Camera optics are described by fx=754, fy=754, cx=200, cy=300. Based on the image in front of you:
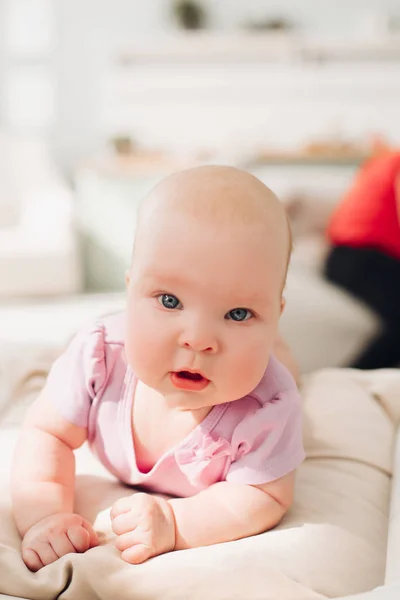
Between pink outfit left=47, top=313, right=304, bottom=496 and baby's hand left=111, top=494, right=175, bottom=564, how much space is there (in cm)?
7

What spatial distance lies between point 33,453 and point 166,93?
13.4 feet

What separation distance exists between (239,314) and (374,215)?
177 cm

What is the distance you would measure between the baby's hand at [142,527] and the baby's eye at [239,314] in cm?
21

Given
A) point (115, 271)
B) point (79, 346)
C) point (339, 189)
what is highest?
point (79, 346)

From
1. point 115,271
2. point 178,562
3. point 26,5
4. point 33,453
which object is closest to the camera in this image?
point 178,562

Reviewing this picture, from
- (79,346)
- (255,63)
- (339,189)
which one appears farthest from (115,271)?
(255,63)

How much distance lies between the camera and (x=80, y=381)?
0.90m

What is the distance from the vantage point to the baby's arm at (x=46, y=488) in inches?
29.9

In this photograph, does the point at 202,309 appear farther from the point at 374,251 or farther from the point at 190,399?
the point at 374,251

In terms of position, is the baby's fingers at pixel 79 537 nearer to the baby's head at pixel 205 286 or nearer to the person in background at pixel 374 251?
the baby's head at pixel 205 286

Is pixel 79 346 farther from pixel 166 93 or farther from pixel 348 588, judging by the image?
pixel 166 93

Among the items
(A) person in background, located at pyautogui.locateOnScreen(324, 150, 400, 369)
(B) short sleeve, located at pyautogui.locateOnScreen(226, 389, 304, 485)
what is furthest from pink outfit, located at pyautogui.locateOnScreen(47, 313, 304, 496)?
(A) person in background, located at pyautogui.locateOnScreen(324, 150, 400, 369)

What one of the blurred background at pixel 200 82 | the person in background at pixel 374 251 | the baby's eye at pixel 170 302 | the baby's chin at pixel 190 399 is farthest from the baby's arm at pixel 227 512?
the blurred background at pixel 200 82

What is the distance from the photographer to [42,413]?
90 centimetres
